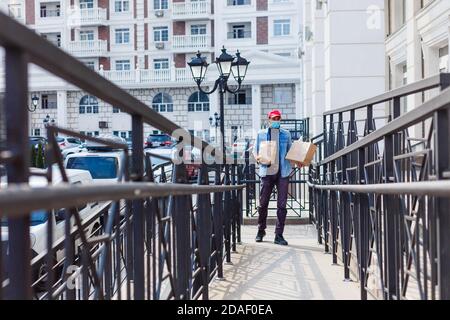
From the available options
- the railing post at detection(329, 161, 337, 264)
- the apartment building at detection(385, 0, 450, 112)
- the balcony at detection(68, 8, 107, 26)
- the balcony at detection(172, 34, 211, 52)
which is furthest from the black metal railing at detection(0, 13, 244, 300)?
the balcony at detection(68, 8, 107, 26)

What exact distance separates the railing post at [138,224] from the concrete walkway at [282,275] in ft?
6.76

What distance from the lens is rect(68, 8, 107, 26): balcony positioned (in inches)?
1709

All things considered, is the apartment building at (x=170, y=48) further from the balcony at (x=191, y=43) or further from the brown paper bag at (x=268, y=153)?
the brown paper bag at (x=268, y=153)

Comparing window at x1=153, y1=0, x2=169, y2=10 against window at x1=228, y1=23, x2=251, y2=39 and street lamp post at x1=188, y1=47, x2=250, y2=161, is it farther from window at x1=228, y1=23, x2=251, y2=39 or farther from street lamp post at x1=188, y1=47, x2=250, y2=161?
street lamp post at x1=188, y1=47, x2=250, y2=161

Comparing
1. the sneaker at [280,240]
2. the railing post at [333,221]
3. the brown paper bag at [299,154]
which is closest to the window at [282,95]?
the brown paper bag at [299,154]

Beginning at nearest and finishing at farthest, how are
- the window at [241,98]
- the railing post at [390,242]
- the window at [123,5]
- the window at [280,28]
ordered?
1. the railing post at [390,242]
2. the window at [241,98]
3. the window at [280,28]
4. the window at [123,5]

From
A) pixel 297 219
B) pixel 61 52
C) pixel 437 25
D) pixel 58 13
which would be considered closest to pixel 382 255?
pixel 61 52

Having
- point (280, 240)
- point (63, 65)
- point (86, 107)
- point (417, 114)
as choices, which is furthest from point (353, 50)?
point (86, 107)

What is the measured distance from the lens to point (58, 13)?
4459 cm

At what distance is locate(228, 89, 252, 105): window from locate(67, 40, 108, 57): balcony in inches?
416

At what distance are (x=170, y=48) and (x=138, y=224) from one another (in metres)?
41.2

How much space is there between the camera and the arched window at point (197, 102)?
41750mm

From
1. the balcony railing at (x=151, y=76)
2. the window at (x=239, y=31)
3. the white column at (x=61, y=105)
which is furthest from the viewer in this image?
the white column at (x=61, y=105)
